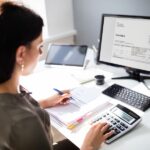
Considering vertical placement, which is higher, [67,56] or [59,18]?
[59,18]

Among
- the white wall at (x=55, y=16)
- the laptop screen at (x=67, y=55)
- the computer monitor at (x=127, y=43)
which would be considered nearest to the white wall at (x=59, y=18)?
the white wall at (x=55, y=16)

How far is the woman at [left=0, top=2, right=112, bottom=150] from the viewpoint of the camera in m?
0.98

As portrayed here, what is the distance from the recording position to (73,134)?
1311 millimetres

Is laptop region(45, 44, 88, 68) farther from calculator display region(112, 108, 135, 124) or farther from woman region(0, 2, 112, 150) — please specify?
woman region(0, 2, 112, 150)

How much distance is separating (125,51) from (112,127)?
2.11ft

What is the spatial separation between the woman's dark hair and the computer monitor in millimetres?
819

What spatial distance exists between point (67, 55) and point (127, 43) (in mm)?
468

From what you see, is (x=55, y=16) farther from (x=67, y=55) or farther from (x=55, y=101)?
(x=55, y=101)

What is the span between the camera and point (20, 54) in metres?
1.03

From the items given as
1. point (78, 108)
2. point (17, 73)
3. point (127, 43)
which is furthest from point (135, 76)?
point (17, 73)

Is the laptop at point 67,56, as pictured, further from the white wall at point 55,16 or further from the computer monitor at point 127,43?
the white wall at point 55,16

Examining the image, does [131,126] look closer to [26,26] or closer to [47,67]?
[26,26]

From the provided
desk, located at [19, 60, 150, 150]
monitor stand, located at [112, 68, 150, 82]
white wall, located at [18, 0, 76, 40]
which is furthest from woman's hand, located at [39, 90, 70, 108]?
white wall, located at [18, 0, 76, 40]

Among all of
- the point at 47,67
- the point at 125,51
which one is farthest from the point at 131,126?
the point at 47,67
